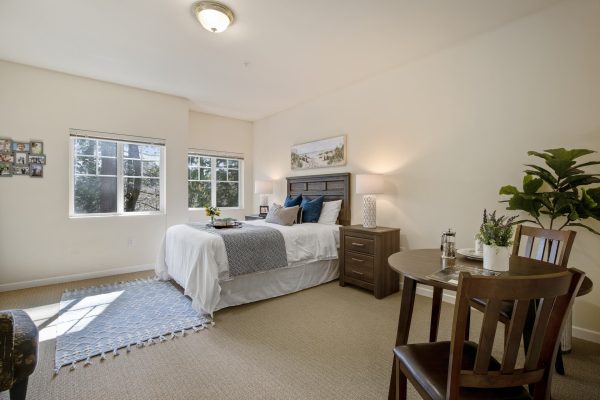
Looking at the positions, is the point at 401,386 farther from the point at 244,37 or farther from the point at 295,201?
the point at 295,201

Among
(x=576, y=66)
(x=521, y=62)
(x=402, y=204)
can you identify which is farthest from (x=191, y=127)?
(x=576, y=66)

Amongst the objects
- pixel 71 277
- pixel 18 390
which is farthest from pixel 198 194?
pixel 18 390

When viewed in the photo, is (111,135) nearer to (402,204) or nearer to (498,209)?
(402,204)

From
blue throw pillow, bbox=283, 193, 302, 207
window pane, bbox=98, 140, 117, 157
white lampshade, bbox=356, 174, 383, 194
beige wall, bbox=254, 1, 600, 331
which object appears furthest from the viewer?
blue throw pillow, bbox=283, 193, 302, 207

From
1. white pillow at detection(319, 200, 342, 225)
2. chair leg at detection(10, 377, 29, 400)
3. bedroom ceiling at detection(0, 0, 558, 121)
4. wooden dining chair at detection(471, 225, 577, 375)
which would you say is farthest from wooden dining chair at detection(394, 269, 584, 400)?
white pillow at detection(319, 200, 342, 225)

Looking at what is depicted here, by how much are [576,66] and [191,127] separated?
16.9 feet

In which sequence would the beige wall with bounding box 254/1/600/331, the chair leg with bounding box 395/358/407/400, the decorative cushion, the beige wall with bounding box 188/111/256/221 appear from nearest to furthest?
the chair leg with bounding box 395/358/407/400 < the beige wall with bounding box 254/1/600/331 < the decorative cushion < the beige wall with bounding box 188/111/256/221

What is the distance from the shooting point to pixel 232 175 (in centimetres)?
601

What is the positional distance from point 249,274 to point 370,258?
1.36m

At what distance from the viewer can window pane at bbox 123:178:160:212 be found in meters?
4.36

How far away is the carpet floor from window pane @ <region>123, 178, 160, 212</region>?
180cm

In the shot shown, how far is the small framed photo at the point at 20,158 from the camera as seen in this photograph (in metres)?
3.48

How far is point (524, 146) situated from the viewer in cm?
262

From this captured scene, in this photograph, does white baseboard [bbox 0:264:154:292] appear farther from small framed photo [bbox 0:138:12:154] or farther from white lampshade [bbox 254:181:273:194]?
white lampshade [bbox 254:181:273:194]
